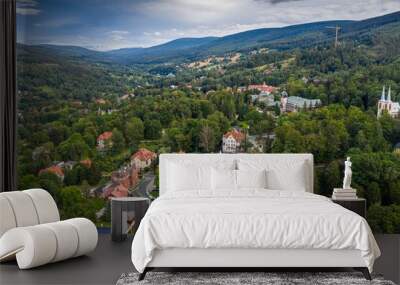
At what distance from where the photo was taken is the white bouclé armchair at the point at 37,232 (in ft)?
19.6

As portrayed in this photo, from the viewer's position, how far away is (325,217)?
5664 mm

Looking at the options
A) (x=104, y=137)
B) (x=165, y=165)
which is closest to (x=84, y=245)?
(x=165, y=165)

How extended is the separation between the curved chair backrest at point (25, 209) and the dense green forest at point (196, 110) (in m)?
1.85

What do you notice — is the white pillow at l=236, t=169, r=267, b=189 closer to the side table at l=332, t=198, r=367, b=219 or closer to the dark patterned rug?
the side table at l=332, t=198, r=367, b=219

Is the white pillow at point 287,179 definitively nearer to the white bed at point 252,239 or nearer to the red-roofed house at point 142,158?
the red-roofed house at point 142,158

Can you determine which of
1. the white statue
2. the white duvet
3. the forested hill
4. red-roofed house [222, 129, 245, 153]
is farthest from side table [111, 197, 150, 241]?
the white statue

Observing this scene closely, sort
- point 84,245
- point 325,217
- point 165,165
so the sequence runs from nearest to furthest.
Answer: point 325,217 → point 84,245 → point 165,165

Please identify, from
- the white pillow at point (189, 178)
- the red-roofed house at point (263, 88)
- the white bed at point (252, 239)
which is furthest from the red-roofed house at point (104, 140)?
the white bed at point (252, 239)

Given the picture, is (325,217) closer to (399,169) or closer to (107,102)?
(399,169)

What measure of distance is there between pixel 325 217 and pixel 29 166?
169 inches

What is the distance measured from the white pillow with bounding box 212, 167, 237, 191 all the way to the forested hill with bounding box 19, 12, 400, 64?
1.84 meters

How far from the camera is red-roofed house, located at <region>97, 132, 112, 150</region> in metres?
8.66

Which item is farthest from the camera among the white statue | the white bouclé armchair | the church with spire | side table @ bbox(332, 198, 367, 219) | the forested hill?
the forested hill

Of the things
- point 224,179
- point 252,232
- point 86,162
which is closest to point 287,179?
→ point 224,179
